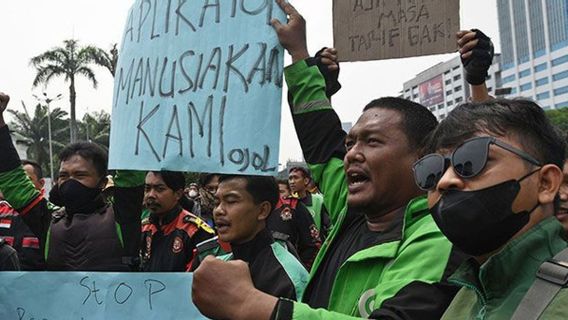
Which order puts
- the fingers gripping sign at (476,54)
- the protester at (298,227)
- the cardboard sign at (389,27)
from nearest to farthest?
1. the fingers gripping sign at (476,54)
2. the cardboard sign at (389,27)
3. the protester at (298,227)

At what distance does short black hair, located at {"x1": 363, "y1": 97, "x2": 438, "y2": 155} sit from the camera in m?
2.22

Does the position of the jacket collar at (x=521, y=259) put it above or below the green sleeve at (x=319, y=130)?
below

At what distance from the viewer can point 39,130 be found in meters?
49.9

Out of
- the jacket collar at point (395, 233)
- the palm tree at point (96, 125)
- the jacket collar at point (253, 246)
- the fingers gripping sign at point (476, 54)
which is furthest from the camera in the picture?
the palm tree at point (96, 125)

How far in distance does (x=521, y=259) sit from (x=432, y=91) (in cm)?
11793

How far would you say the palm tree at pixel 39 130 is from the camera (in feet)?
162

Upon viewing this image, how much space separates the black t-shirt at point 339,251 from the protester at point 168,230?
165 cm

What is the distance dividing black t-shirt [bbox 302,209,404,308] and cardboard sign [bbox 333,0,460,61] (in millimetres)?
833

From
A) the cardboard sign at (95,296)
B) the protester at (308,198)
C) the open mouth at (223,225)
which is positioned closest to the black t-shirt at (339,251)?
the cardboard sign at (95,296)

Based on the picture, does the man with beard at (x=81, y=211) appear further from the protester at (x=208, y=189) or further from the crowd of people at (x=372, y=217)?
the protester at (x=208, y=189)

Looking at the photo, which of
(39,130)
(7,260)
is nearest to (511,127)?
(7,260)

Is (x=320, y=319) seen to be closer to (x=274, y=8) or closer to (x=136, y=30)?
(x=274, y=8)

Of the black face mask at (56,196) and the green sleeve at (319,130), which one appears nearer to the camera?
the green sleeve at (319,130)

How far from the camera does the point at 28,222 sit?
10.8 ft
